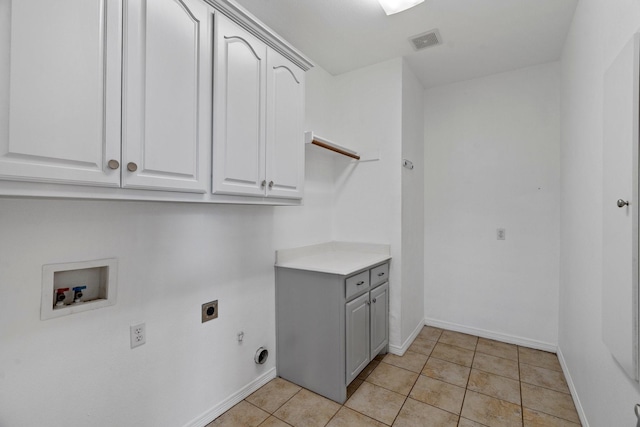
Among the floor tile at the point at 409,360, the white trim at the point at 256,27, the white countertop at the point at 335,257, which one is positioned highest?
the white trim at the point at 256,27

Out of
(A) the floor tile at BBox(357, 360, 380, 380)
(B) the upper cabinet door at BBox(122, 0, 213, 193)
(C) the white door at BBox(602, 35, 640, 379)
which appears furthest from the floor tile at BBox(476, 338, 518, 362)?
(B) the upper cabinet door at BBox(122, 0, 213, 193)

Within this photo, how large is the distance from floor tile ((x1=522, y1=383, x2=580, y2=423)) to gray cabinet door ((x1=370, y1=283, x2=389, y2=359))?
0.99 metres

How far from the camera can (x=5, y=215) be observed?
3.58ft

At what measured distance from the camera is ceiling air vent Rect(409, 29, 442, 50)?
2.29 m

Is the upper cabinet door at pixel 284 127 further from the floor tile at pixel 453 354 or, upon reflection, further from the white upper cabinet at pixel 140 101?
the floor tile at pixel 453 354

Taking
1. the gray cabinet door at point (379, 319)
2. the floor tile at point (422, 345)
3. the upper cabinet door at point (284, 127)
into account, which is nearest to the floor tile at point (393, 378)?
the gray cabinet door at point (379, 319)

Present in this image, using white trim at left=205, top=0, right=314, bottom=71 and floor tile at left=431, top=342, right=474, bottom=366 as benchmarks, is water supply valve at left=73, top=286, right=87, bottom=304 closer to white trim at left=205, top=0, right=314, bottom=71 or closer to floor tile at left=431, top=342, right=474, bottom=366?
white trim at left=205, top=0, right=314, bottom=71

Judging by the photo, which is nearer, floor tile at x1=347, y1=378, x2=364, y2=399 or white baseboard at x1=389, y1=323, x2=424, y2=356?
floor tile at x1=347, y1=378, x2=364, y2=399

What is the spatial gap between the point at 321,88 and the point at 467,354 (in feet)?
8.92

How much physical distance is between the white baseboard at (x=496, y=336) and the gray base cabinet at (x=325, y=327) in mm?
1160

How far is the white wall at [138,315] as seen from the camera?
1.14 meters

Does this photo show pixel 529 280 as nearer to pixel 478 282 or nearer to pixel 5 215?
pixel 478 282

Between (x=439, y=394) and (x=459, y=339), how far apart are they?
1027 mm

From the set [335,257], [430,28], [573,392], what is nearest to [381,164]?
[335,257]
